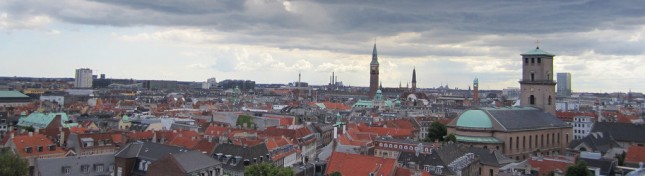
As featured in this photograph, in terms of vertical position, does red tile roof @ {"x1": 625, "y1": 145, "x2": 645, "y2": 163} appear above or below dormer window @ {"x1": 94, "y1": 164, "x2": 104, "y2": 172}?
above

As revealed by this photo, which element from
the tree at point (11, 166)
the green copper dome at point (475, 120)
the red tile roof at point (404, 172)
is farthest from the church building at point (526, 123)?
the tree at point (11, 166)

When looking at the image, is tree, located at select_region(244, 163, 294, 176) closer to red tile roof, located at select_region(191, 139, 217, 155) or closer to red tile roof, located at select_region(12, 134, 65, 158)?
red tile roof, located at select_region(191, 139, 217, 155)

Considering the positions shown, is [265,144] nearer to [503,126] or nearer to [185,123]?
[503,126]

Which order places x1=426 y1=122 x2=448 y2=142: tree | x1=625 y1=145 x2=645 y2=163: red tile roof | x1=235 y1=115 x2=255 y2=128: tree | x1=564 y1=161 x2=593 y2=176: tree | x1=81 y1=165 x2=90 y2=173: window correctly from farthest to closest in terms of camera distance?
x1=235 y1=115 x2=255 y2=128: tree → x1=426 y1=122 x2=448 y2=142: tree → x1=625 y1=145 x2=645 y2=163: red tile roof → x1=564 y1=161 x2=593 y2=176: tree → x1=81 y1=165 x2=90 y2=173: window

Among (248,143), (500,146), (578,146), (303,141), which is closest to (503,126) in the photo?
(500,146)

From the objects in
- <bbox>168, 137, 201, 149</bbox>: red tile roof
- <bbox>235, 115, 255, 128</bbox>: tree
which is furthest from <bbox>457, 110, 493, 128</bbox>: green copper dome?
<bbox>235, 115, 255, 128</bbox>: tree

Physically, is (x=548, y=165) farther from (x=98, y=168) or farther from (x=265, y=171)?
(x=98, y=168)
